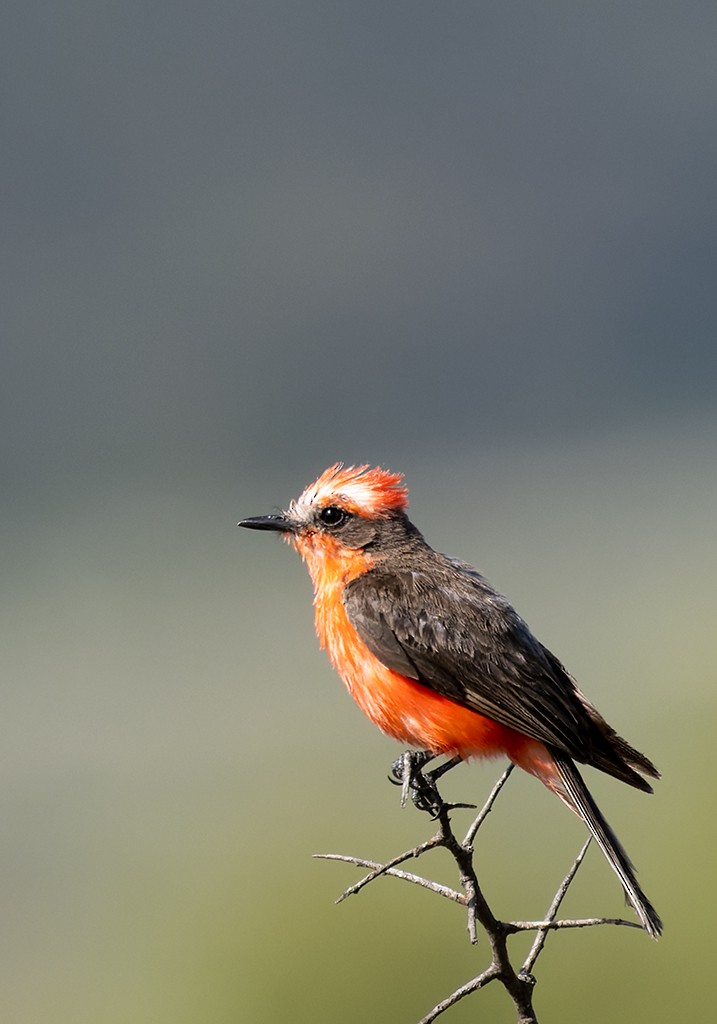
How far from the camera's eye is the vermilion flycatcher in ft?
11.6

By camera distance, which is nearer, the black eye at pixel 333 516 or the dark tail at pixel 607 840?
the dark tail at pixel 607 840

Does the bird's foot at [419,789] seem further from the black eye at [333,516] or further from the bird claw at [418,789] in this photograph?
the black eye at [333,516]

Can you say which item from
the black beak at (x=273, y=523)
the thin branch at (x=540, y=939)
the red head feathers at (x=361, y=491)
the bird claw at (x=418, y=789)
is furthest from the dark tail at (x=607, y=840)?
the black beak at (x=273, y=523)

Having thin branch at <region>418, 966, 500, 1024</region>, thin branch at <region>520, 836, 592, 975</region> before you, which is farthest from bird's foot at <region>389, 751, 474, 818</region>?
thin branch at <region>418, 966, 500, 1024</region>

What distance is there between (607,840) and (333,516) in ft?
4.62

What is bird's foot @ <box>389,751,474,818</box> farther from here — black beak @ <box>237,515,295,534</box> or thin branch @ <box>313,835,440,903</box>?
black beak @ <box>237,515,295,534</box>

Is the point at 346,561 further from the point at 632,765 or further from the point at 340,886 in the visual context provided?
the point at 340,886

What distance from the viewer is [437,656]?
377 centimetres

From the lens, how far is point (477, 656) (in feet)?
12.3

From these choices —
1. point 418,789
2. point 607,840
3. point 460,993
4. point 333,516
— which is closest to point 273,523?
point 333,516

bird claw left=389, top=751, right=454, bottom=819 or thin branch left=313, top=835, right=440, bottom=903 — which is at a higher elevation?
bird claw left=389, top=751, right=454, bottom=819

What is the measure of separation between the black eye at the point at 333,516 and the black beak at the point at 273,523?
10 cm

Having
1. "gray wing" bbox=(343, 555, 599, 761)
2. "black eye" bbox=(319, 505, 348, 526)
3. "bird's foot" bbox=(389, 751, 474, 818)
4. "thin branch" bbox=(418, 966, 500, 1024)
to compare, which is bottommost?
"thin branch" bbox=(418, 966, 500, 1024)

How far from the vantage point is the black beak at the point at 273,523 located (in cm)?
429
